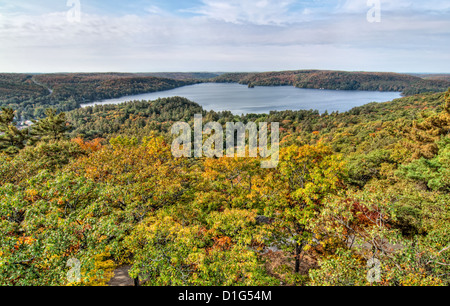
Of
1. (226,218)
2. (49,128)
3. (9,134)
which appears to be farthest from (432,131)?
(9,134)

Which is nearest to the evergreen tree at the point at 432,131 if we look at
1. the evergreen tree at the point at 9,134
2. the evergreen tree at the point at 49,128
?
the evergreen tree at the point at 49,128

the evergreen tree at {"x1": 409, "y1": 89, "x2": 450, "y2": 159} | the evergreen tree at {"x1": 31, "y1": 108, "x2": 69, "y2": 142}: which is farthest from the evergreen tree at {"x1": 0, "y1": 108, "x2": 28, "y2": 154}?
the evergreen tree at {"x1": 409, "y1": 89, "x2": 450, "y2": 159}

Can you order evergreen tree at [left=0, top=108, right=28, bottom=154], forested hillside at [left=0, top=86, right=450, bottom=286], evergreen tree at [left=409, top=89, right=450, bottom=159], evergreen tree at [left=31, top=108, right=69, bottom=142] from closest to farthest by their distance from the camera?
1. forested hillside at [left=0, top=86, right=450, bottom=286]
2. evergreen tree at [left=409, top=89, right=450, bottom=159]
3. evergreen tree at [left=0, top=108, right=28, bottom=154]
4. evergreen tree at [left=31, top=108, right=69, bottom=142]

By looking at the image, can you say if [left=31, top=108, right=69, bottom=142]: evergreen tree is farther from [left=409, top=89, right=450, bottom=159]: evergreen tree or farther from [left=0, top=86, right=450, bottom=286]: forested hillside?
[left=409, top=89, right=450, bottom=159]: evergreen tree

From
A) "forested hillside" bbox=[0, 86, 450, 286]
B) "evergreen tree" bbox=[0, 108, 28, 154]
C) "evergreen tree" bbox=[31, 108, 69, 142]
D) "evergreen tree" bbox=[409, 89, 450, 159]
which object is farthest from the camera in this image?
"evergreen tree" bbox=[31, 108, 69, 142]

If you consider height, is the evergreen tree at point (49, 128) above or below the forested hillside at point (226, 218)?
above

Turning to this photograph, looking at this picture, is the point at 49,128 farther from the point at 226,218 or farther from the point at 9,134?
the point at 226,218

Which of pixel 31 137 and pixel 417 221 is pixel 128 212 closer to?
pixel 417 221

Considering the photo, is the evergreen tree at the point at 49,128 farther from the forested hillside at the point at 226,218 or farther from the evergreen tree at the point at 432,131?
the evergreen tree at the point at 432,131
